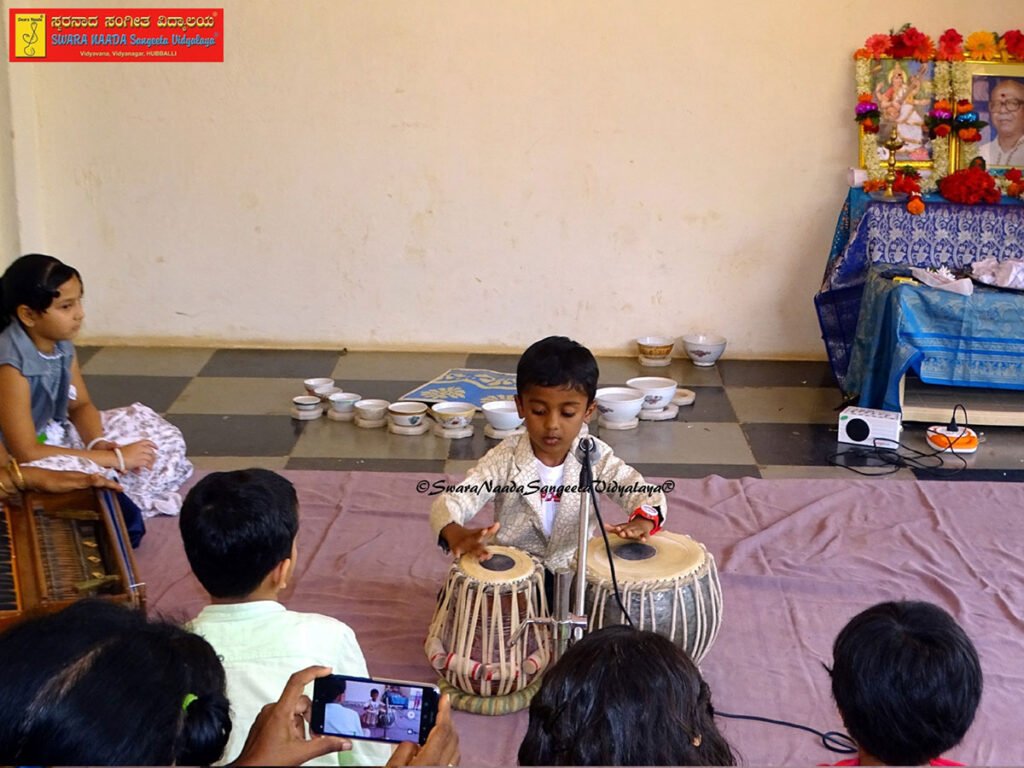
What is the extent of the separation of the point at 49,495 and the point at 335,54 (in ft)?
10.1

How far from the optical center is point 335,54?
17.2 ft

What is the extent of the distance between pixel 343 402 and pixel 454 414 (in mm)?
484

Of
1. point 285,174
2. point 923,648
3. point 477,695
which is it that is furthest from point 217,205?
point 923,648

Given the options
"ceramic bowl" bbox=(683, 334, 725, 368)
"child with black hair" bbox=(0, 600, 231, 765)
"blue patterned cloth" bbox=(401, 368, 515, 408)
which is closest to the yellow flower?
"ceramic bowl" bbox=(683, 334, 725, 368)

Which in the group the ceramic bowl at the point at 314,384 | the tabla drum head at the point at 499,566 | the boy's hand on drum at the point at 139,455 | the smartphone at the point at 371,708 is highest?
the smartphone at the point at 371,708

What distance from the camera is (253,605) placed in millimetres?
1884

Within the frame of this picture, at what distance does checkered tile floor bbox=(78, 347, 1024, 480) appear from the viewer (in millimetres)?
4160

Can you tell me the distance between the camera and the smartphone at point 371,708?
1456 millimetres

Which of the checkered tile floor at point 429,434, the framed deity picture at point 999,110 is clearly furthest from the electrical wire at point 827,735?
the framed deity picture at point 999,110

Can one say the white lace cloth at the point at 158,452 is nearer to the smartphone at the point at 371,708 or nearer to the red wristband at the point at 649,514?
the red wristband at the point at 649,514

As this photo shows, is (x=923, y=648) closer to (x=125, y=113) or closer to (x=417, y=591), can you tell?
(x=417, y=591)

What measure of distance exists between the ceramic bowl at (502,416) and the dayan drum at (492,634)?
1.77m

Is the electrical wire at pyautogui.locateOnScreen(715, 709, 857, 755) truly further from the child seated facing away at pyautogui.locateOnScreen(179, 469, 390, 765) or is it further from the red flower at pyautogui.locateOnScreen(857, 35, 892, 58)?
the red flower at pyautogui.locateOnScreen(857, 35, 892, 58)

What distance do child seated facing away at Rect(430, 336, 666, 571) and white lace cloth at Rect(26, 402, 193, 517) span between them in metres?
1.28
